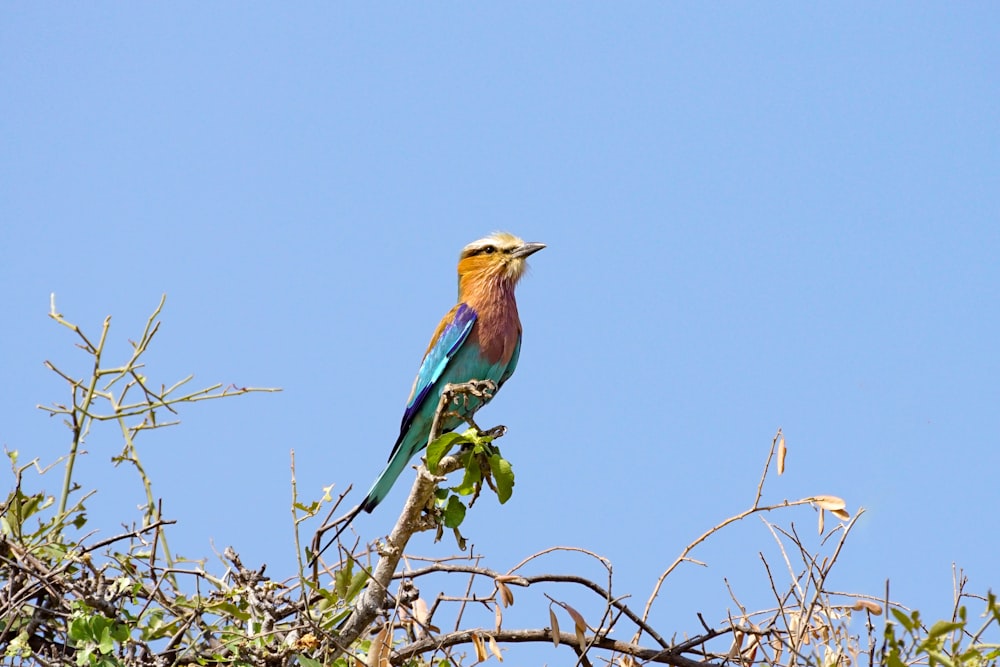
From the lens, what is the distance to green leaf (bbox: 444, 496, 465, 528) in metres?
3.64

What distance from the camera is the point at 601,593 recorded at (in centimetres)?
363

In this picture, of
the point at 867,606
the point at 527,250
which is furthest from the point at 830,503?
the point at 527,250

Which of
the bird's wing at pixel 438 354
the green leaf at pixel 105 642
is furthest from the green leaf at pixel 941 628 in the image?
the bird's wing at pixel 438 354

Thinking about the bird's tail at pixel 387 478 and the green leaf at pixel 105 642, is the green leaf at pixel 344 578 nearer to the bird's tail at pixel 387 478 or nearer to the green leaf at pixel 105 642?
the green leaf at pixel 105 642

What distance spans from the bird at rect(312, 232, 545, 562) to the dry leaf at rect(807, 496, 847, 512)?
187 centimetres

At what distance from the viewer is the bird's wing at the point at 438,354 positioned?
5.33 metres

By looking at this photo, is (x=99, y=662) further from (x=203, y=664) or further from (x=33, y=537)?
(x=33, y=537)

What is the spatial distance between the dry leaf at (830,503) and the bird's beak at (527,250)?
114 inches

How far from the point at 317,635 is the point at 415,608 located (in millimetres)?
314

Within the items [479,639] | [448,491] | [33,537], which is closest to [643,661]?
[479,639]

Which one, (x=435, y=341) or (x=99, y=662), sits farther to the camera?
(x=435, y=341)

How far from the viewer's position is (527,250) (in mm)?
6016

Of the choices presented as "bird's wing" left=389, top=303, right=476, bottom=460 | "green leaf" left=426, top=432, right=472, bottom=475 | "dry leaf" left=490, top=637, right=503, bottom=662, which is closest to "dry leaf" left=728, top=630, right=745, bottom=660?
"dry leaf" left=490, top=637, right=503, bottom=662

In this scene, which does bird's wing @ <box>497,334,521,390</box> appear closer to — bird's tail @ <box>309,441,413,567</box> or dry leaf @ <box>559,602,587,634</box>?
bird's tail @ <box>309,441,413,567</box>
